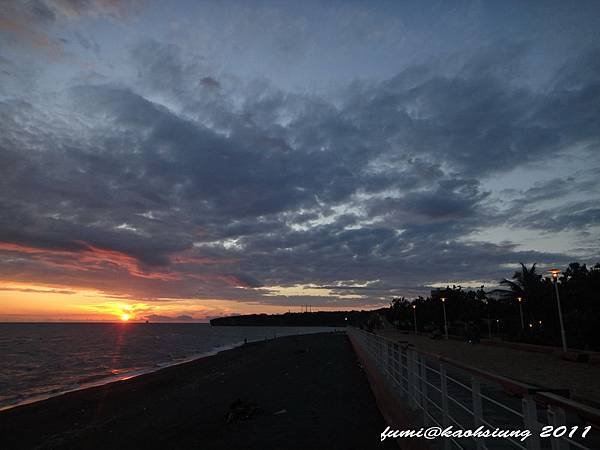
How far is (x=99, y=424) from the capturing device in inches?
510

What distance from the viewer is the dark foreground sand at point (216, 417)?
9102 mm

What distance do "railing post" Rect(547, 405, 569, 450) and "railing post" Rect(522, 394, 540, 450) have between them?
0.93ft

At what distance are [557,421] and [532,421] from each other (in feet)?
1.51

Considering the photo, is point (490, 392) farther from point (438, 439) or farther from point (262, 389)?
point (262, 389)

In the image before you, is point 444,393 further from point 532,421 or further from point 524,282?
point 524,282

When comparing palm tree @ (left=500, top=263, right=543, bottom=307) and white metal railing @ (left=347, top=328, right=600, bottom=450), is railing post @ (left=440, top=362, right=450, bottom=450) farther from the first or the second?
palm tree @ (left=500, top=263, right=543, bottom=307)

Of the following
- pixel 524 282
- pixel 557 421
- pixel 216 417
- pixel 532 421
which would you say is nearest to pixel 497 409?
pixel 532 421

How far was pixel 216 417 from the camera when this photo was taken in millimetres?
11641

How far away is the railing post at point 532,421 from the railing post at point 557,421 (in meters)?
0.28

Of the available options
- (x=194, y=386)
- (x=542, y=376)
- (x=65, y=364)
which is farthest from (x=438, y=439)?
(x=65, y=364)

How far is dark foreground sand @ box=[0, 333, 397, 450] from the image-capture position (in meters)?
9.10

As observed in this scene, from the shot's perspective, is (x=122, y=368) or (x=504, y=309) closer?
(x=122, y=368)

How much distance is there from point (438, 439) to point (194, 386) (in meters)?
16.4

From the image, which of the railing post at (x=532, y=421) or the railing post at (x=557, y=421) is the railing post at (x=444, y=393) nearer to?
the railing post at (x=532, y=421)
